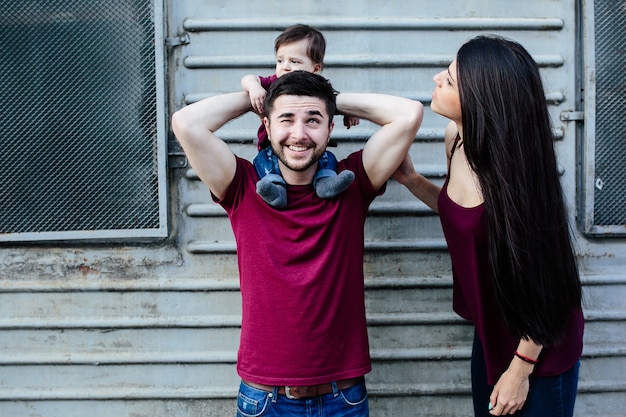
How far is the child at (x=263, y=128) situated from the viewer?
2.38 metres

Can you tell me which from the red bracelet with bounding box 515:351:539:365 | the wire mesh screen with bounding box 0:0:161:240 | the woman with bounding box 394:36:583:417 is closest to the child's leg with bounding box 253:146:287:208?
the woman with bounding box 394:36:583:417

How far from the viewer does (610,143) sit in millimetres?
3264

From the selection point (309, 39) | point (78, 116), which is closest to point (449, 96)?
point (309, 39)

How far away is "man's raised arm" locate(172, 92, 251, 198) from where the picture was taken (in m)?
2.43

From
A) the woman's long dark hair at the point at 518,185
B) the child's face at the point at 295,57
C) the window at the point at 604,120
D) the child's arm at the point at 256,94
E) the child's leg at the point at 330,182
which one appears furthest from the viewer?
the window at the point at 604,120

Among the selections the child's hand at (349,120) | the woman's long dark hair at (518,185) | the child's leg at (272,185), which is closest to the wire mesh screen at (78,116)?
the child's leg at (272,185)

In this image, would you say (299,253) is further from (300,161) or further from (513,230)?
(513,230)

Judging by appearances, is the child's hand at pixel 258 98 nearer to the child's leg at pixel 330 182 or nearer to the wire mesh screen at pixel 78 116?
the child's leg at pixel 330 182

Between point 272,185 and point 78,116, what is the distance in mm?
1345

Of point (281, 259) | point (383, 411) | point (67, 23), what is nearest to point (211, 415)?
point (383, 411)

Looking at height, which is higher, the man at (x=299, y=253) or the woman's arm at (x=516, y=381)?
the man at (x=299, y=253)

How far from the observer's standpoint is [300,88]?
2.40 meters

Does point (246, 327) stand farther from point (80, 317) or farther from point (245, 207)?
point (80, 317)

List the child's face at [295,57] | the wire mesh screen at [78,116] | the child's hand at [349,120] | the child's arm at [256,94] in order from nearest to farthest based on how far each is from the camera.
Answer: the child's arm at [256,94] < the child's hand at [349,120] < the child's face at [295,57] < the wire mesh screen at [78,116]
